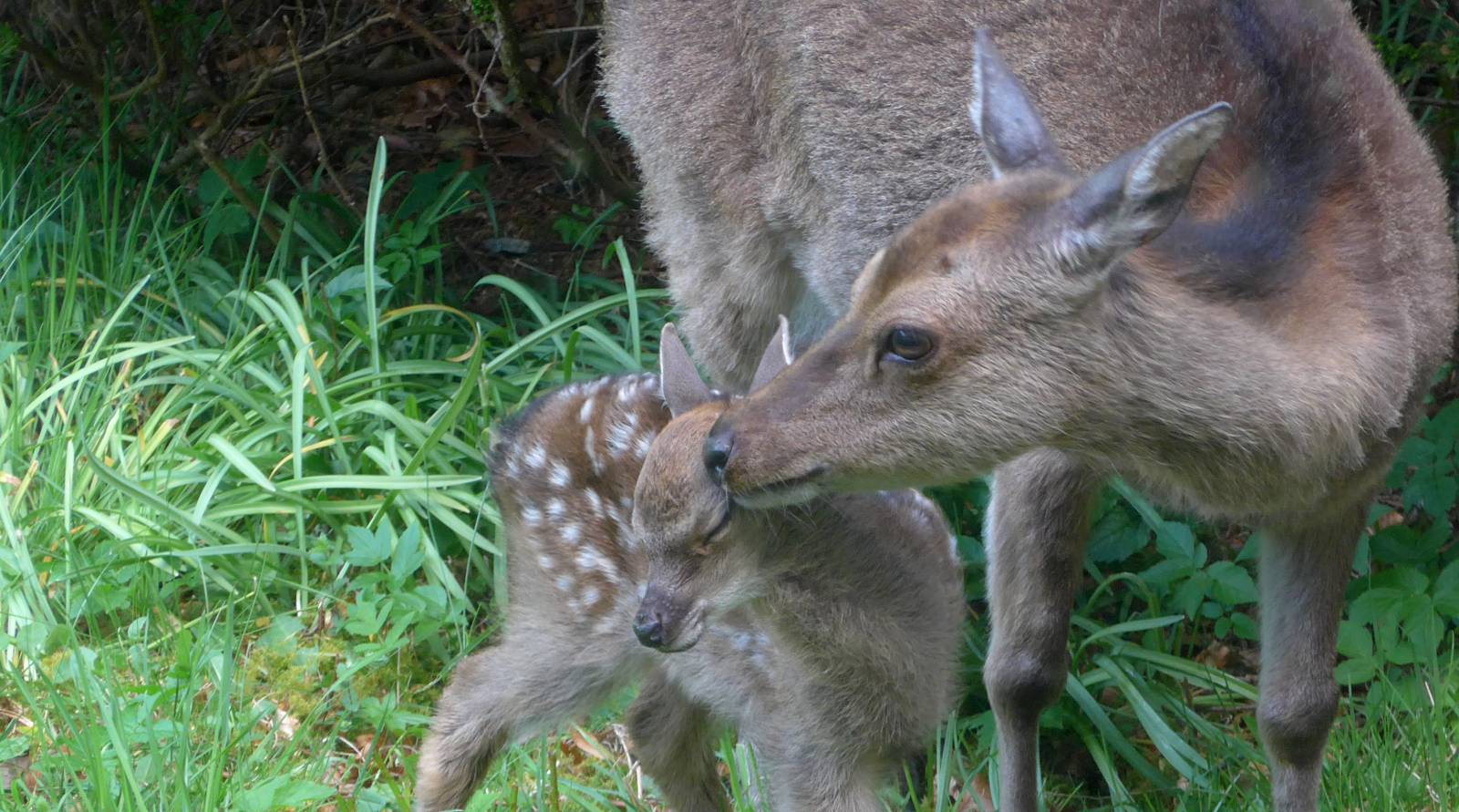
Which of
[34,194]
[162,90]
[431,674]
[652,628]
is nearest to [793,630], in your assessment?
[652,628]

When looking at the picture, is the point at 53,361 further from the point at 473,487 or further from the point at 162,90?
the point at 162,90

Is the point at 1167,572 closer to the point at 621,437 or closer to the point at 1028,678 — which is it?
the point at 1028,678

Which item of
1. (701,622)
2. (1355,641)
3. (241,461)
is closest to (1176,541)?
(1355,641)

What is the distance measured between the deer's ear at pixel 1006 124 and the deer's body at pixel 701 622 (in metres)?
0.83

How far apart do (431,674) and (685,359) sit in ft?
5.44

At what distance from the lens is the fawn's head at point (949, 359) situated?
10.2 ft

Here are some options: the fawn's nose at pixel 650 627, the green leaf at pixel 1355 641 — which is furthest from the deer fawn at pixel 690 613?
the green leaf at pixel 1355 641

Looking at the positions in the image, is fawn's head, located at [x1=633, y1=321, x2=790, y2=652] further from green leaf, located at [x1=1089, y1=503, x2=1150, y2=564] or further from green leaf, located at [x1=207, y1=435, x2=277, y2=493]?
green leaf, located at [x1=1089, y1=503, x2=1150, y2=564]

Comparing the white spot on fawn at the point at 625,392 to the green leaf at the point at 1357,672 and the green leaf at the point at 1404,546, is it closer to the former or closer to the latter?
the green leaf at the point at 1357,672

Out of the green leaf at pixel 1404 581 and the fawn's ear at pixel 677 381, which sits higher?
the fawn's ear at pixel 677 381

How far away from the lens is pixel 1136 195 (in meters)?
2.98

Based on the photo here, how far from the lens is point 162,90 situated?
743cm

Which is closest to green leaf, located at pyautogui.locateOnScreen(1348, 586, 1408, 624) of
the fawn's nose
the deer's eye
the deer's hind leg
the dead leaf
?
the dead leaf

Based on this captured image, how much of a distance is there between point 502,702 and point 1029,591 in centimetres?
140
